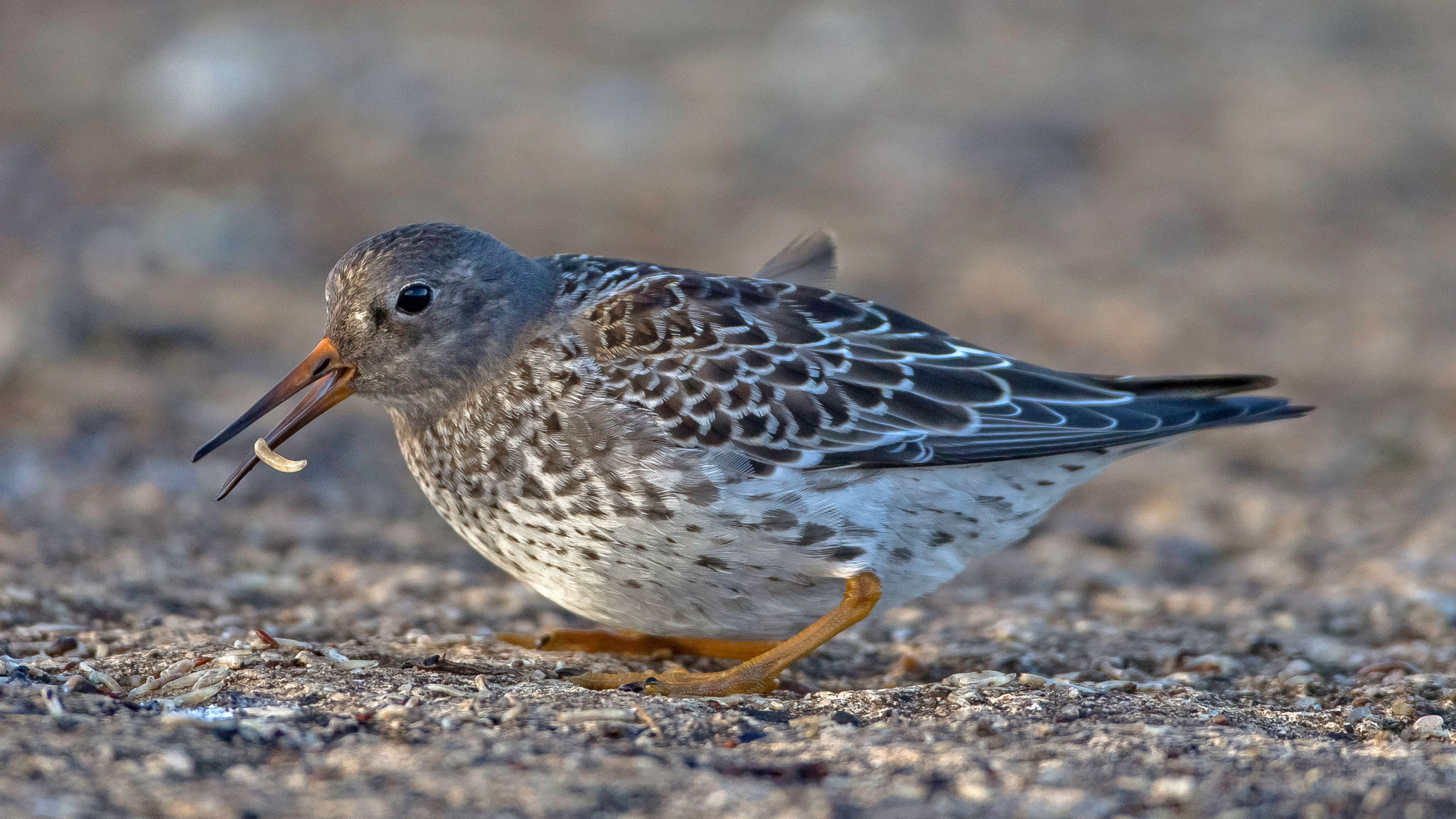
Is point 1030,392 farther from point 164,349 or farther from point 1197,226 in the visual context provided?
point 1197,226

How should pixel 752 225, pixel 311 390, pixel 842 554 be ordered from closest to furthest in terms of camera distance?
1. pixel 842 554
2. pixel 311 390
3. pixel 752 225

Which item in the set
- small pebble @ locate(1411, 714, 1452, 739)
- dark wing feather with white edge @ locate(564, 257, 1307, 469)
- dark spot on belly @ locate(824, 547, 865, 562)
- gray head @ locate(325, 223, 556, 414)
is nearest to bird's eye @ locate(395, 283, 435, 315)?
gray head @ locate(325, 223, 556, 414)

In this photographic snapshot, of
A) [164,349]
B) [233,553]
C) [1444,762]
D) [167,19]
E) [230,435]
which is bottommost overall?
[1444,762]

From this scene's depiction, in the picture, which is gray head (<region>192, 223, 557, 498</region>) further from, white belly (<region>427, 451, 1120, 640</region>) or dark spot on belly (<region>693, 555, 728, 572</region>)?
dark spot on belly (<region>693, 555, 728, 572</region>)

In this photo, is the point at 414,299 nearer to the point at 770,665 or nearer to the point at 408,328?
the point at 408,328

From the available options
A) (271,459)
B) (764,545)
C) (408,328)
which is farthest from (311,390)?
(764,545)

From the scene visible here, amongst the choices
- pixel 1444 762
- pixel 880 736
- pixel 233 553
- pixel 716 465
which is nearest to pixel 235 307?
pixel 233 553

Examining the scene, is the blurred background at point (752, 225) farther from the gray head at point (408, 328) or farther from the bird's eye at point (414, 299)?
the bird's eye at point (414, 299)
